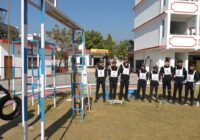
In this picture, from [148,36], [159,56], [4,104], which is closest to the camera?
[4,104]

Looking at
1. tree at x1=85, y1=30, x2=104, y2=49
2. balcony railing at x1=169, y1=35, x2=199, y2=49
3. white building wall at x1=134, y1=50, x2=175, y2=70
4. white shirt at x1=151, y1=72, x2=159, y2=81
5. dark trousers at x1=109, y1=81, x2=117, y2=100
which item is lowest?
dark trousers at x1=109, y1=81, x2=117, y2=100

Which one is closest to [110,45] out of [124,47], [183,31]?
[124,47]

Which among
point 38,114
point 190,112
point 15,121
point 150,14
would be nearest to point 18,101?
point 15,121

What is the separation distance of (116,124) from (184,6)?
19241 mm

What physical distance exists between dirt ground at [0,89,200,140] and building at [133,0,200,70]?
14201 mm

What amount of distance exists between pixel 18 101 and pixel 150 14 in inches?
939

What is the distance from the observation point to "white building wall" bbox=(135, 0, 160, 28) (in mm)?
25234

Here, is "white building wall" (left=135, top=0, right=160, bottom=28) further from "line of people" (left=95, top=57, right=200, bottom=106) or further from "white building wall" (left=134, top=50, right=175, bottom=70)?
"line of people" (left=95, top=57, right=200, bottom=106)

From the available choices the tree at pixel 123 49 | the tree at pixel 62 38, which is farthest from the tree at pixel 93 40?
the tree at pixel 62 38

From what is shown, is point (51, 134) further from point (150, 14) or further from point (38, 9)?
point (150, 14)

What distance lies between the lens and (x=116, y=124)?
693 cm

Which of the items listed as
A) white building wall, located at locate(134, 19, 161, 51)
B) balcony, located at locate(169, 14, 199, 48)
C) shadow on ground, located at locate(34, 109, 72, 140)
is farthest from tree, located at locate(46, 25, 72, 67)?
shadow on ground, located at locate(34, 109, 72, 140)

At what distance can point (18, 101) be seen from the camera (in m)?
6.40

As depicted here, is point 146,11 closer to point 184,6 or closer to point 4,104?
point 184,6
